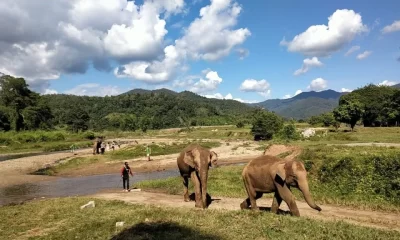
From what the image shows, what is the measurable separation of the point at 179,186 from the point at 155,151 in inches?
1585

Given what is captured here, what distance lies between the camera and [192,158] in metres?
20.5

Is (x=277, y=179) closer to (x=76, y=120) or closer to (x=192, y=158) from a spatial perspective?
(x=192, y=158)

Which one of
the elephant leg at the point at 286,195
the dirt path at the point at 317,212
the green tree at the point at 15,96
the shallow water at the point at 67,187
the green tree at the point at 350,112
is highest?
the green tree at the point at 15,96

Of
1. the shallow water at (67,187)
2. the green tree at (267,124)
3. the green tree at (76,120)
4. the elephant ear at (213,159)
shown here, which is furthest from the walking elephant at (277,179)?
the green tree at (76,120)

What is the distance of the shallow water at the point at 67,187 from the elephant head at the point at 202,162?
1561 cm

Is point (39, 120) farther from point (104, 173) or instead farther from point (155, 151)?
point (104, 173)

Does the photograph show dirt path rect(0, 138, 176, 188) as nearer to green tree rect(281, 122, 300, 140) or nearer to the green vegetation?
green tree rect(281, 122, 300, 140)

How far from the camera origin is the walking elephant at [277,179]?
1566 cm

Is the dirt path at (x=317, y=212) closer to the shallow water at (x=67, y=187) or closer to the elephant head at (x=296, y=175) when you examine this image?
the elephant head at (x=296, y=175)

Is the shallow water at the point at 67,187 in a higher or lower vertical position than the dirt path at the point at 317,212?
lower

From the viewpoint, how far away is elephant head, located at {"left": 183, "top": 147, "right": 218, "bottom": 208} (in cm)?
1958

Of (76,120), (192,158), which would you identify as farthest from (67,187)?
(76,120)

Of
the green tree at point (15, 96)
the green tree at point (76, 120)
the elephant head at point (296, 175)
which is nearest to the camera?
the elephant head at point (296, 175)

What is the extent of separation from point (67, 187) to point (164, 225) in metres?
27.3
